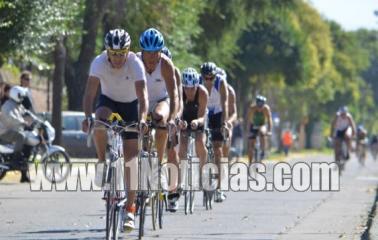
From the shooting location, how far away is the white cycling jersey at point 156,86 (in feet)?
42.7

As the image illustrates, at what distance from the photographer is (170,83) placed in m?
12.8

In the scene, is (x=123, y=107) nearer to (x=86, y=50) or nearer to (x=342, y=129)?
(x=342, y=129)

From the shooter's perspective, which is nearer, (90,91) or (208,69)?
(90,91)

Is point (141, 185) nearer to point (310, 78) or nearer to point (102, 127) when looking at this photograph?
point (102, 127)

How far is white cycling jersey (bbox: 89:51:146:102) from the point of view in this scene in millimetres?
11367

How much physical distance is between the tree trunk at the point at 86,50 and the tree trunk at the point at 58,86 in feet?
5.76

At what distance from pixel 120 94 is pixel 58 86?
20056mm

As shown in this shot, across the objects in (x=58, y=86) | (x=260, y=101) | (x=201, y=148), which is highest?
(x=58, y=86)

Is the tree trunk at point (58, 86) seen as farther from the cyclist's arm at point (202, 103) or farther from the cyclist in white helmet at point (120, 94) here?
the cyclist in white helmet at point (120, 94)

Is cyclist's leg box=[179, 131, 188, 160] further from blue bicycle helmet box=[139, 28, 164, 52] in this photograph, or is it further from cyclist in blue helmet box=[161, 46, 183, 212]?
blue bicycle helmet box=[139, 28, 164, 52]

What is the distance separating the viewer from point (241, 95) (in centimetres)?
6412

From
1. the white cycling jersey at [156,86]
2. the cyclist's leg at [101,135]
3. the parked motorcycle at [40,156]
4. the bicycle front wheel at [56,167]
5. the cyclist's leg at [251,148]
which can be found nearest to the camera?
the cyclist's leg at [101,135]

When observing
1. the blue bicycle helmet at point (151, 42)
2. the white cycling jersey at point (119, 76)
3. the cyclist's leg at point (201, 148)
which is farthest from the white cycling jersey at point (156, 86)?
the cyclist's leg at point (201, 148)

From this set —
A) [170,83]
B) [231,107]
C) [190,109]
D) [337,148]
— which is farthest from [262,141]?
[170,83]
